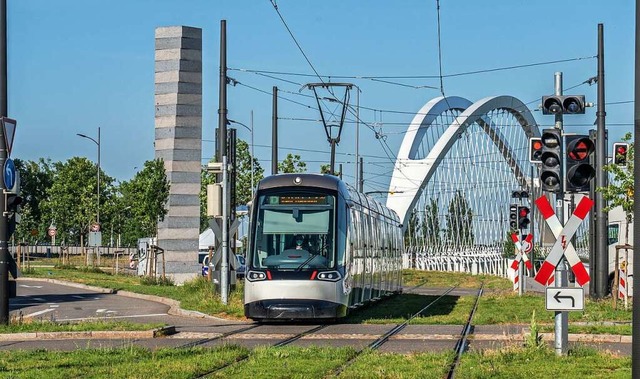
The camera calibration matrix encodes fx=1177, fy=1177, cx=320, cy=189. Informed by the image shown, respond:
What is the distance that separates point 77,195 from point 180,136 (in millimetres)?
40950

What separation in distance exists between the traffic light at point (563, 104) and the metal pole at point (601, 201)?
52.7 ft

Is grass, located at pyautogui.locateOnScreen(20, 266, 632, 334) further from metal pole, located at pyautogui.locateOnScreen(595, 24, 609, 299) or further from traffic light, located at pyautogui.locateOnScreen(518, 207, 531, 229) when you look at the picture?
traffic light, located at pyautogui.locateOnScreen(518, 207, 531, 229)

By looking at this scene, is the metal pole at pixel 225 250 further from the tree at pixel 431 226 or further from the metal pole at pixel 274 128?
the tree at pixel 431 226

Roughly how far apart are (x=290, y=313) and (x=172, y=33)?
105ft

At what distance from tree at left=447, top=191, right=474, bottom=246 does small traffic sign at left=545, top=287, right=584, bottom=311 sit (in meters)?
71.4

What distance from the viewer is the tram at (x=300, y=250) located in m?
23.6

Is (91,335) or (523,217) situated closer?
(91,335)

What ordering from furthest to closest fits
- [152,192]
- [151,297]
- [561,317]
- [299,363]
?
[152,192] < [151,297] < [561,317] < [299,363]

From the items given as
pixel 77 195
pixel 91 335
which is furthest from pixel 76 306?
pixel 77 195

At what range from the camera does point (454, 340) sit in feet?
64.9

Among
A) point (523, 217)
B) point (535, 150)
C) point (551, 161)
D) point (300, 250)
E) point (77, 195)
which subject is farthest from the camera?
point (77, 195)

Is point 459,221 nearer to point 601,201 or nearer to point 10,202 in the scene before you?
point 601,201

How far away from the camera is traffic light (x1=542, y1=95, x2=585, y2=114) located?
1683 cm

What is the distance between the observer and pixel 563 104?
16891 mm
